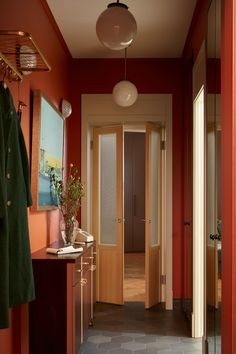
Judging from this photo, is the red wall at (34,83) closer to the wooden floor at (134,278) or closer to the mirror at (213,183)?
the mirror at (213,183)

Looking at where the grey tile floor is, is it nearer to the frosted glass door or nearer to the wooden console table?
the wooden console table

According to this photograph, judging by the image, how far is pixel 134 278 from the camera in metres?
6.58

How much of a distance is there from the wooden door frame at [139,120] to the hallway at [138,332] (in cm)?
44

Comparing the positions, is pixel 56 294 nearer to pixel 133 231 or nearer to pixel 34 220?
pixel 34 220

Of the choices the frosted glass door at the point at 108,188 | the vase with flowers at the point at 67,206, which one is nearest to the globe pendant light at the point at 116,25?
the vase with flowers at the point at 67,206

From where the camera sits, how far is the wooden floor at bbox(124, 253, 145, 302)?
18.0 ft

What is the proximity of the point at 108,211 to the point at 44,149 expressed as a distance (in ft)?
5.91

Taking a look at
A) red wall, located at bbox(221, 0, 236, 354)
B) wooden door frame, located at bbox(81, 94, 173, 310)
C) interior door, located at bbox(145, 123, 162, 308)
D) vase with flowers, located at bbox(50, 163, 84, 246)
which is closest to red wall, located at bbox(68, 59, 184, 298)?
wooden door frame, located at bbox(81, 94, 173, 310)

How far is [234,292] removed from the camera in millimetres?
1907

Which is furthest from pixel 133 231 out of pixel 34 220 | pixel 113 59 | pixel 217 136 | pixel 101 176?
pixel 217 136

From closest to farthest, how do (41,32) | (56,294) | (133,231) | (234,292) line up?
(234,292) < (56,294) < (41,32) < (133,231)

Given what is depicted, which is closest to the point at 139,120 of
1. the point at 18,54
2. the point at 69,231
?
the point at 69,231

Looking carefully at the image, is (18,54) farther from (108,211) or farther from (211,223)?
(108,211)

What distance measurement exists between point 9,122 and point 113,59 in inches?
118
